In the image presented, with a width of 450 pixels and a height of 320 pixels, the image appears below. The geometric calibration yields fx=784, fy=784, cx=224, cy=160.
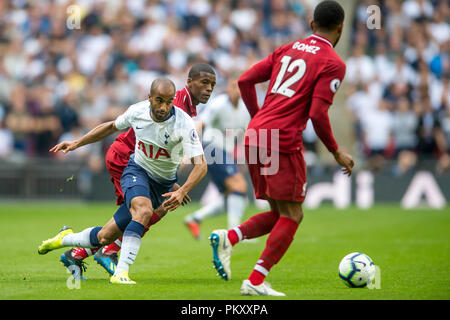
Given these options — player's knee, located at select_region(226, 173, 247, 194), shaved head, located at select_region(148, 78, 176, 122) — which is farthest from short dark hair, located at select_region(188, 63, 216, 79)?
player's knee, located at select_region(226, 173, 247, 194)

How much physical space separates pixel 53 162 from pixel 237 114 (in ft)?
29.3

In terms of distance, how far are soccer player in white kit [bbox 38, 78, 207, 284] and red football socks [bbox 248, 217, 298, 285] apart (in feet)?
3.10

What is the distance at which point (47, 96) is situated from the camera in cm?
2081

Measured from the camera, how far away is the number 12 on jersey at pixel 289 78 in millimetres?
6801

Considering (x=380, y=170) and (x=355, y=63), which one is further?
(x=355, y=63)

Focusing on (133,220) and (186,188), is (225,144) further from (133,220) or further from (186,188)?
(186,188)

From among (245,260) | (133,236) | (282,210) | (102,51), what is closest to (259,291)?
(282,210)

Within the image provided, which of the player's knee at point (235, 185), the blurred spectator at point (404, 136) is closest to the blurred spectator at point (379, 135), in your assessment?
the blurred spectator at point (404, 136)

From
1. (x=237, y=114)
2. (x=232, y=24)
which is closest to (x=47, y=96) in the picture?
(x=232, y=24)

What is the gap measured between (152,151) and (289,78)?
160 centimetres

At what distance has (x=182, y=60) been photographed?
21.3 m

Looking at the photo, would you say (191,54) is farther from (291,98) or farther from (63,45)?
(291,98)

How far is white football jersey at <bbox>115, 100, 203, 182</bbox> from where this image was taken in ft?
24.2
